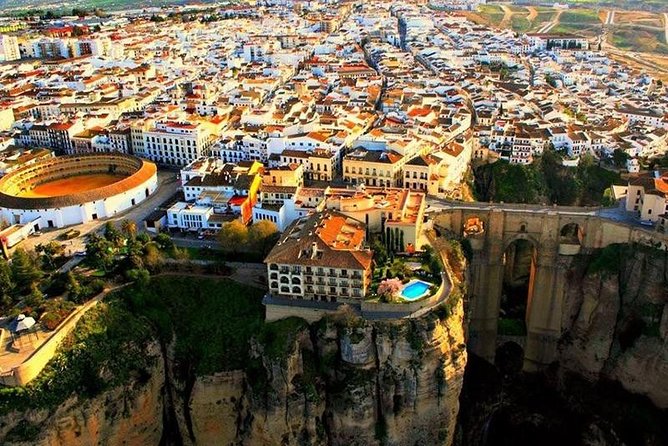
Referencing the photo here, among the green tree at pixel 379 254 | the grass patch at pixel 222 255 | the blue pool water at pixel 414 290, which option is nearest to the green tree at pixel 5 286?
the grass patch at pixel 222 255

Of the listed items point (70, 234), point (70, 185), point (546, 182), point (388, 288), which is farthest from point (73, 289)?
point (546, 182)

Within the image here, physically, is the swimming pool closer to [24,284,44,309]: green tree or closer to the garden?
the garden

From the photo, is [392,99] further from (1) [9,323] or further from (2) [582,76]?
(1) [9,323]

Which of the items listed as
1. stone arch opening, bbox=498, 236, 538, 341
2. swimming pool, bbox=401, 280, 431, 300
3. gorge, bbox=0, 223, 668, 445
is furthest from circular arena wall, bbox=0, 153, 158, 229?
stone arch opening, bbox=498, 236, 538, 341

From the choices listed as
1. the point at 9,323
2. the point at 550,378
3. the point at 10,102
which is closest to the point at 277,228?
the point at 9,323

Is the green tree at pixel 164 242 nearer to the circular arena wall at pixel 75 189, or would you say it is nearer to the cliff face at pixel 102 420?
the cliff face at pixel 102 420

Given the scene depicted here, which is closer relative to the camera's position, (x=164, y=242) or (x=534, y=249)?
(x=164, y=242)

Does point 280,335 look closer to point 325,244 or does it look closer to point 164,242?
point 325,244
